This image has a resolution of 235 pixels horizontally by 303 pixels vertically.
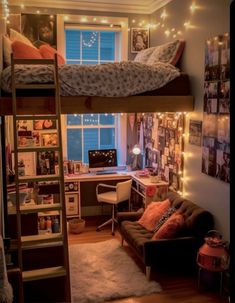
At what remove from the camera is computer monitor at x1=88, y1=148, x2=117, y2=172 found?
5.77 m

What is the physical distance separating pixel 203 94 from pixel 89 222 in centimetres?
285

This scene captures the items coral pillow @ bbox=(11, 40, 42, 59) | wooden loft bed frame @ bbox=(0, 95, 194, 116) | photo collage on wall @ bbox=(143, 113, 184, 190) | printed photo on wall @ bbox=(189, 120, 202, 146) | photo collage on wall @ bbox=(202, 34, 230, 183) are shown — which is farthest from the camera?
photo collage on wall @ bbox=(143, 113, 184, 190)

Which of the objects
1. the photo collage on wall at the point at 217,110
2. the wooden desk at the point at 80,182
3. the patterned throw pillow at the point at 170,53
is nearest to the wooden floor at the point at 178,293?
the photo collage on wall at the point at 217,110

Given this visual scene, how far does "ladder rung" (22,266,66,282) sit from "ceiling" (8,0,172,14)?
3.84 metres

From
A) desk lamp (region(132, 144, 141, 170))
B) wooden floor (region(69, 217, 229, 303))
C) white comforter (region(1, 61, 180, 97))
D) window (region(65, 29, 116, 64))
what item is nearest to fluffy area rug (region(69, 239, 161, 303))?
wooden floor (region(69, 217, 229, 303))

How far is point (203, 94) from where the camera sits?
401cm

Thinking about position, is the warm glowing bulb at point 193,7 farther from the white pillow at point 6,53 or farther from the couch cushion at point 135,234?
the couch cushion at point 135,234

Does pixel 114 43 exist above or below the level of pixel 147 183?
above

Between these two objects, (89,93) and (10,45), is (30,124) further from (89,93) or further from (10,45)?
(89,93)

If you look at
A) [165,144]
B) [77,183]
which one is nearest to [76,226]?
[77,183]

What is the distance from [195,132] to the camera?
4.26 metres

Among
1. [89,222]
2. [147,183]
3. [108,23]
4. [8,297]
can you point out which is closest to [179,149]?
[147,183]

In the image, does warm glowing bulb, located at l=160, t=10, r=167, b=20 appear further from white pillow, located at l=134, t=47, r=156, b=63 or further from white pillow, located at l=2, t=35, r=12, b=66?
white pillow, located at l=2, t=35, r=12, b=66

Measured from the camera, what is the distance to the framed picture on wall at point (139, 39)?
5.78 m
